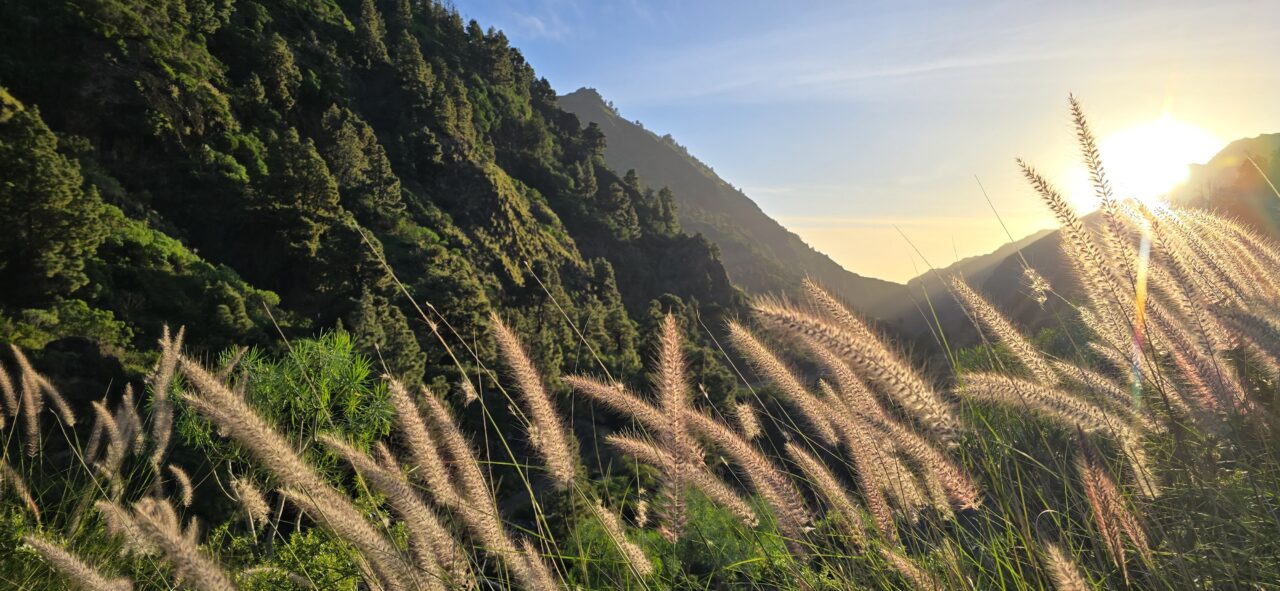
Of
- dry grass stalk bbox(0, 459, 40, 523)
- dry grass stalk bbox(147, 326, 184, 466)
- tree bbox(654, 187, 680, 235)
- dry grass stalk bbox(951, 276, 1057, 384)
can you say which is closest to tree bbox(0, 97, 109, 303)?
dry grass stalk bbox(0, 459, 40, 523)

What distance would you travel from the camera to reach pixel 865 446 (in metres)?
2.48

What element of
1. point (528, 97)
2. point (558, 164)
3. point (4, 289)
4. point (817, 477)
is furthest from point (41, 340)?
point (528, 97)

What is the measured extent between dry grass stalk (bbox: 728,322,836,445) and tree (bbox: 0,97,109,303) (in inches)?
1146

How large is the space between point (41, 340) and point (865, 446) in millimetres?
26606

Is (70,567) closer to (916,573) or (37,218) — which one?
(916,573)

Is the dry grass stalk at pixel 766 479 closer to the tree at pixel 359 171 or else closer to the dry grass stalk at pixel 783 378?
the dry grass stalk at pixel 783 378

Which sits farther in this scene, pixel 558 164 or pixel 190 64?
pixel 558 164

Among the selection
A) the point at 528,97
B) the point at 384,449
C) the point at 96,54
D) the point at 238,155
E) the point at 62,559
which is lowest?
the point at 62,559

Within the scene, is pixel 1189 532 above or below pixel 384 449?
above

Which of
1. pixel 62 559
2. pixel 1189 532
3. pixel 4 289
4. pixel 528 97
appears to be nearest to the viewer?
pixel 62 559

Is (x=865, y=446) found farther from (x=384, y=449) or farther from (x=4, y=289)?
(x=4, y=289)

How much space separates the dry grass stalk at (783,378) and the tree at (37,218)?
29099 mm

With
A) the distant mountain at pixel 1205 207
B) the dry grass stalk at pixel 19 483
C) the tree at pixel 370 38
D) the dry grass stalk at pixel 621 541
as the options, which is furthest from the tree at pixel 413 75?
the dry grass stalk at pixel 621 541

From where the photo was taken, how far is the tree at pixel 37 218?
22406 mm
